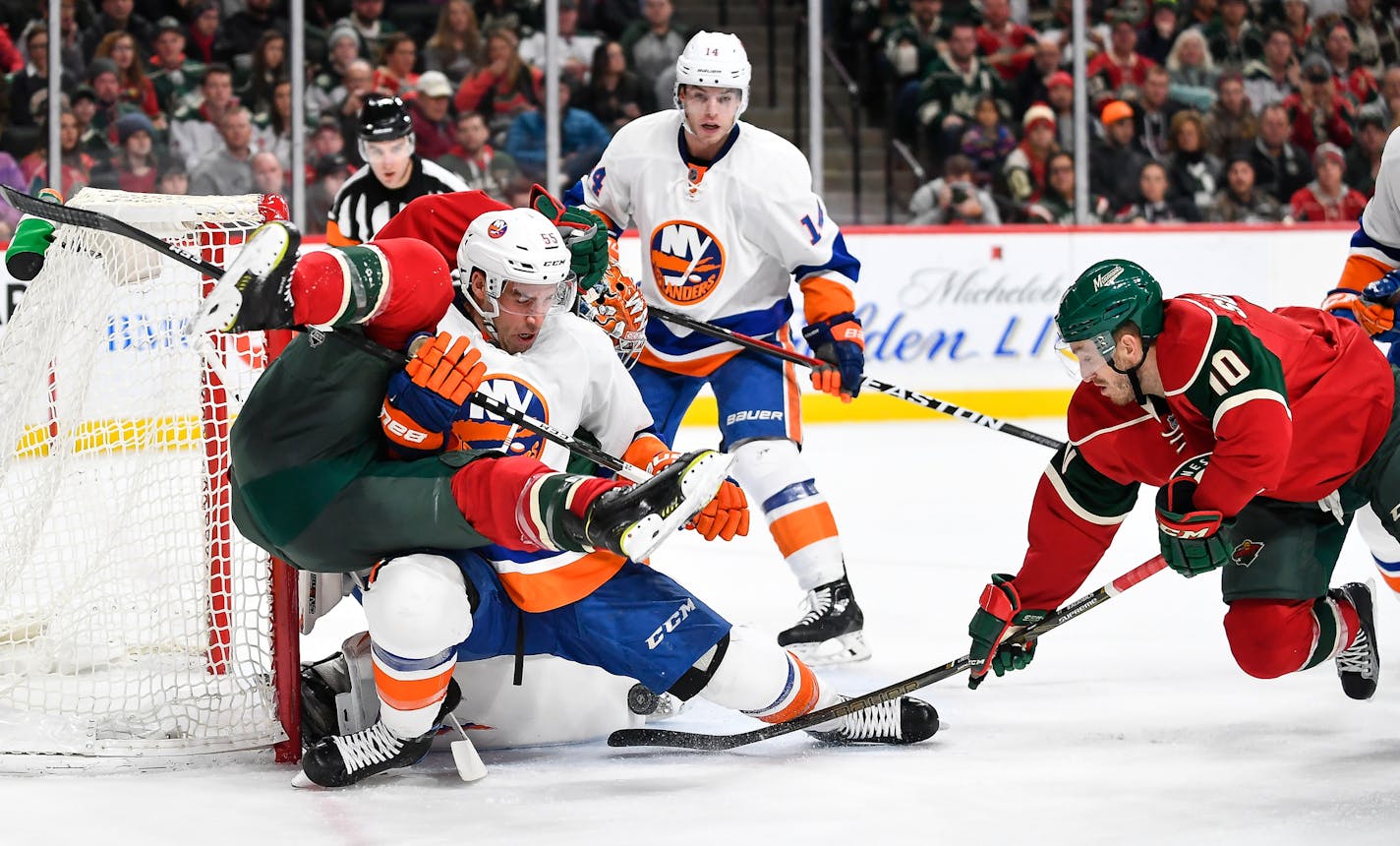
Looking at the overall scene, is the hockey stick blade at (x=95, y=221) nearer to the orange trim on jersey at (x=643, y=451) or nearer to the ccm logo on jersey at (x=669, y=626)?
the orange trim on jersey at (x=643, y=451)

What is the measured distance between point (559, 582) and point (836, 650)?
3.32 feet

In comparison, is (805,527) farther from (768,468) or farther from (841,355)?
(841,355)

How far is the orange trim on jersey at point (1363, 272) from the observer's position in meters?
3.62

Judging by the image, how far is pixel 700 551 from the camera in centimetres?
469

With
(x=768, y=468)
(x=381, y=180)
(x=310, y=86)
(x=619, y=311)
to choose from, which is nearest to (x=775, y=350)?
(x=768, y=468)

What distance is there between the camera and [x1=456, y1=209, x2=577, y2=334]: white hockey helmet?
8.40 feet

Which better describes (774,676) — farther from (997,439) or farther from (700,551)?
(997,439)

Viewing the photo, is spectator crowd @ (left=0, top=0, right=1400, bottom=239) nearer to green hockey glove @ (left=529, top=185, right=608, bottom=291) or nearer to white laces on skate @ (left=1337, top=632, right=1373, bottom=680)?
green hockey glove @ (left=529, top=185, right=608, bottom=291)

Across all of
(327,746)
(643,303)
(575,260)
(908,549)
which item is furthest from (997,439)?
(327,746)

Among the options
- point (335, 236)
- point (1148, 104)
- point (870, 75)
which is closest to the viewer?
point (335, 236)

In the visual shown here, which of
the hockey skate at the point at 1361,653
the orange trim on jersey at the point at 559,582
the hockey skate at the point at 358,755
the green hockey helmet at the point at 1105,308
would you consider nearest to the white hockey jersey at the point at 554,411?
the orange trim on jersey at the point at 559,582

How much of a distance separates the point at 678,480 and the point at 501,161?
4.50 metres

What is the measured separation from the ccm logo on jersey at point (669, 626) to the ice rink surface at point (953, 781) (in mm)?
209

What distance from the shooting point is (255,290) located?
7.41 feet
